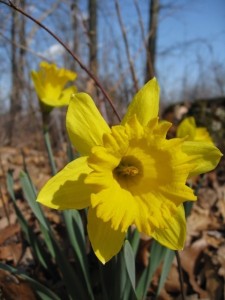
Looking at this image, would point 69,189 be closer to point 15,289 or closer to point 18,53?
point 15,289

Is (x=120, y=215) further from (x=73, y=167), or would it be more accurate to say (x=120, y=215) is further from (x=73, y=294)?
(x=73, y=294)

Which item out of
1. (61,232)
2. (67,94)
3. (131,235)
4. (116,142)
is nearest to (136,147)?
(116,142)

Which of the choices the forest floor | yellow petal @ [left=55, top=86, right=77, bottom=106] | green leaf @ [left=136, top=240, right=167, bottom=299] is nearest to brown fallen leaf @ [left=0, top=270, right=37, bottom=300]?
the forest floor

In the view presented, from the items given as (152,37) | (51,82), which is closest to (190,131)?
(51,82)

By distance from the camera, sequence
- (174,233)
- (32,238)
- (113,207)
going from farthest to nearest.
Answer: (32,238)
(174,233)
(113,207)

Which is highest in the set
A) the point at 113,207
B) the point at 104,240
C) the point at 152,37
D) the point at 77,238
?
the point at 152,37

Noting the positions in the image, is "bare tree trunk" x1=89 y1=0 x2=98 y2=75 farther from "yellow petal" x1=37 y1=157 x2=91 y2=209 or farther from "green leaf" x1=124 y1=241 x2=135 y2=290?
"green leaf" x1=124 y1=241 x2=135 y2=290

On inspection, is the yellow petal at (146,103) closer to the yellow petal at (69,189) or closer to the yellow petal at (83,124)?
the yellow petal at (83,124)
